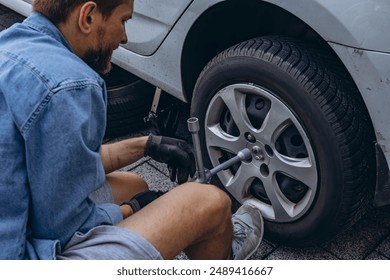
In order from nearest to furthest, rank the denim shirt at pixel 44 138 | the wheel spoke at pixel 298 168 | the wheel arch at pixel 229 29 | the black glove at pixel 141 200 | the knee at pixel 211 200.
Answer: the denim shirt at pixel 44 138, the knee at pixel 211 200, the black glove at pixel 141 200, the wheel spoke at pixel 298 168, the wheel arch at pixel 229 29

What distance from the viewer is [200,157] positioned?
1902mm

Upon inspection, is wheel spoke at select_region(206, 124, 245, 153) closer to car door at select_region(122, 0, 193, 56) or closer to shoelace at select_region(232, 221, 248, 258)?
shoelace at select_region(232, 221, 248, 258)

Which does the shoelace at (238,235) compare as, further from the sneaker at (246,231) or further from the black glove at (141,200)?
the black glove at (141,200)

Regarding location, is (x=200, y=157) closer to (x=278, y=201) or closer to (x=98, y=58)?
(x=278, y=201)

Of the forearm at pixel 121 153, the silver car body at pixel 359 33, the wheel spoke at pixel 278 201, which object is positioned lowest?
the forearm at pixel 121 153

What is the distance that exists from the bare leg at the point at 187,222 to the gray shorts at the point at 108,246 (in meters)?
0.03

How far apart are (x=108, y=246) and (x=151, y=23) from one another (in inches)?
45.3

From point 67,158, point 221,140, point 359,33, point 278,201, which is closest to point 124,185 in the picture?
point 221,140

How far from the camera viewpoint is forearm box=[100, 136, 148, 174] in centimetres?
196

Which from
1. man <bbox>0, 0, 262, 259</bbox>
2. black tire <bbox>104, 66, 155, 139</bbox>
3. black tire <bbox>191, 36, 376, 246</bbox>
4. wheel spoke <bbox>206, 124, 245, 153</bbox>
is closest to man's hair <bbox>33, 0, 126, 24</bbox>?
man <bbox>0, 0, 262, 259</bbox>

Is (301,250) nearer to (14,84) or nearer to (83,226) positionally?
(83,226)

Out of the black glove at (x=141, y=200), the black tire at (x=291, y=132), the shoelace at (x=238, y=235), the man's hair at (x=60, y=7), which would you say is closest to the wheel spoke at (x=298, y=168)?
the black tire at (x=291, y=132)

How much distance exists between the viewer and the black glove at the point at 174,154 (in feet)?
6.26
